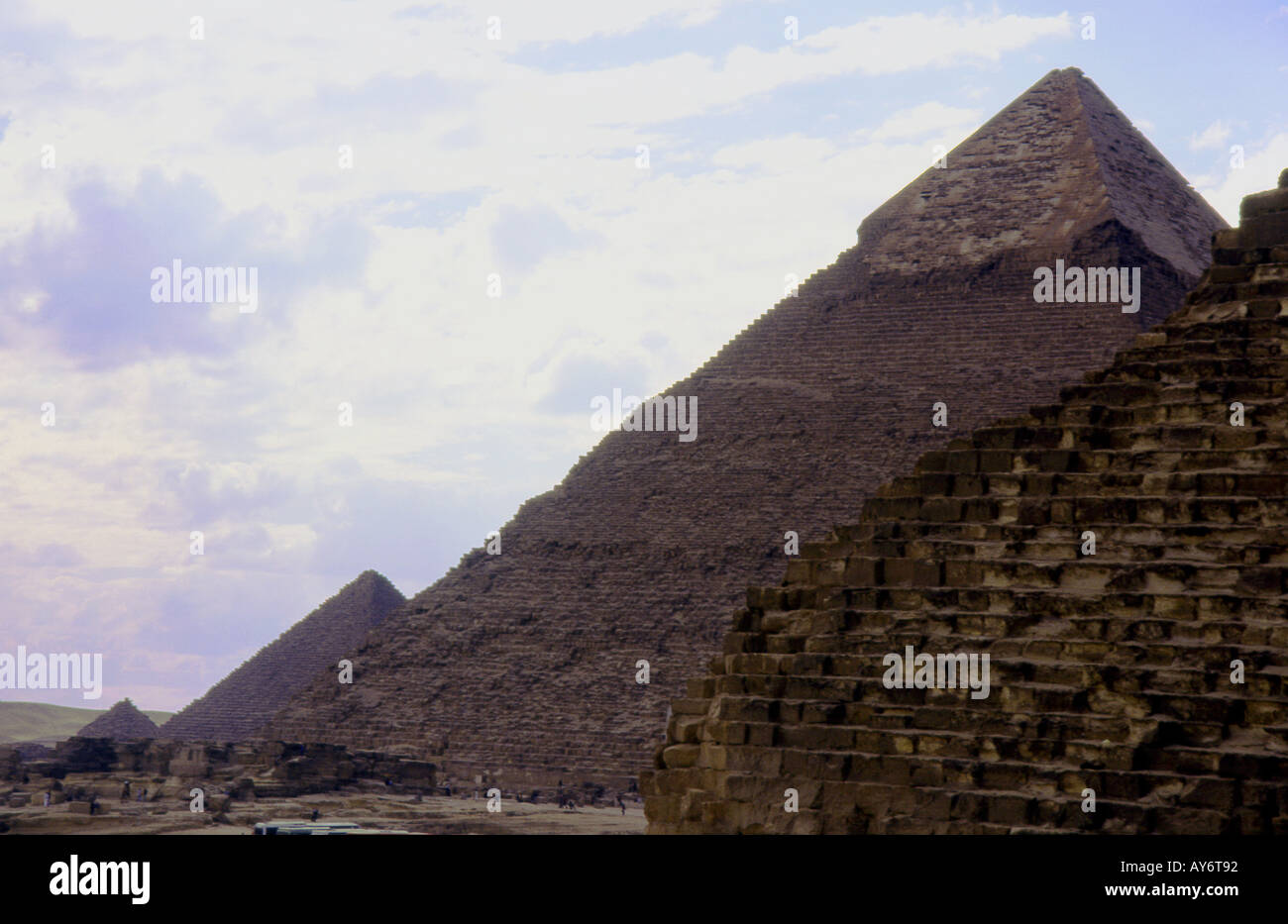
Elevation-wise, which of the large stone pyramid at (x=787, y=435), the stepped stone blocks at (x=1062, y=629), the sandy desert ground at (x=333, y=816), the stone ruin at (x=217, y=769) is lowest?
the sandy desert ground at (x=333, y=816)

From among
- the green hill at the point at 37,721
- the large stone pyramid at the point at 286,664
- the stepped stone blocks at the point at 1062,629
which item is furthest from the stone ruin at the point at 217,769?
the green hill at the point at 37,721

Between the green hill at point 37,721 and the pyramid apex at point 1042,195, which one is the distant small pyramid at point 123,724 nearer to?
the pyramid apex at point 1042,195

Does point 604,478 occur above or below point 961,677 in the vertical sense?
above

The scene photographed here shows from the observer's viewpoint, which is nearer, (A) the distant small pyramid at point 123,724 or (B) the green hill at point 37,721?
(A) the distant small pyramid at point 123,724

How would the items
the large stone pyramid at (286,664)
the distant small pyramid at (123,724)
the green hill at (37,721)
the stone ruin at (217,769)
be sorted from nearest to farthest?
the stone ruin at (217,769), the distant small pyramid at (123,724), the large stone pyramid at (286,664), the green hill at (37,721)

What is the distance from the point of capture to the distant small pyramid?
7875cm

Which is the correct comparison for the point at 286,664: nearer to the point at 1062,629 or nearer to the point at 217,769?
the point at 217,769

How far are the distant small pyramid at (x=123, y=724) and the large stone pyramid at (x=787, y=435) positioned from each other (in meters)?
10.7

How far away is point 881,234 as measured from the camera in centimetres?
7525

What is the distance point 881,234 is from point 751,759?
2495 inches

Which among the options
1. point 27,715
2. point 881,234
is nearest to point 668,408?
point 881,234

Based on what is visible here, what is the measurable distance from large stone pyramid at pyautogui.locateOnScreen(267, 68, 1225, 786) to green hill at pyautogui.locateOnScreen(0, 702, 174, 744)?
219 feet

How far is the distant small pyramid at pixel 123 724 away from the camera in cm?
7875

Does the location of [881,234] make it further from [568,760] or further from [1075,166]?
[568,760]
